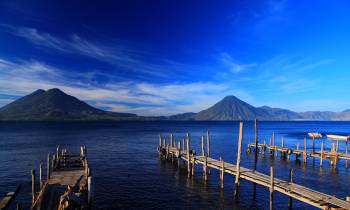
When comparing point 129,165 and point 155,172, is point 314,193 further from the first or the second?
point 129,165

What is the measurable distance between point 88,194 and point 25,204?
8.33m

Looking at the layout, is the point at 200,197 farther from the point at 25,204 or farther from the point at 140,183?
the point at 25,204

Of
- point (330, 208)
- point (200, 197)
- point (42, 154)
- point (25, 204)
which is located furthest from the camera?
point (42, 154)

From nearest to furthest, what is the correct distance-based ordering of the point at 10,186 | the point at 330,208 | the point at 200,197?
the point at 330,208 < the point at 200,197 < the point at 10,186

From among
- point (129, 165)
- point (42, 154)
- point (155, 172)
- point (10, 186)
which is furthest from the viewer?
point (42, 154)

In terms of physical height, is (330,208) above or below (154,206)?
above

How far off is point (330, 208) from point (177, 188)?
1490 cm

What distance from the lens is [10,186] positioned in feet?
90.7

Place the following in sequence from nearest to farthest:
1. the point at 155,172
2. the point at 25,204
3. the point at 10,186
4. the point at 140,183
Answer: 1. the point at 25,204
2. the point at 10,186
3. the point at 140,183
4. the point at 155,172

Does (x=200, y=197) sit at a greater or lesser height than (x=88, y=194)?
lesser

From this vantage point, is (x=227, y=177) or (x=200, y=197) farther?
(x=227, y=177)

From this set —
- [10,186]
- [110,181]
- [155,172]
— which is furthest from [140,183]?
[10,186]

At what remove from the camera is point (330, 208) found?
1622 centimetres

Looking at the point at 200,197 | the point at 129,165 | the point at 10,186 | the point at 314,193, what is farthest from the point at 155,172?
the point at 314,193
